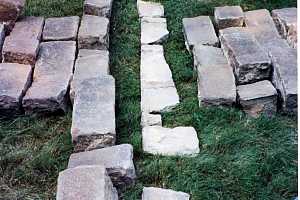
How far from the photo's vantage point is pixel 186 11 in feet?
21.9

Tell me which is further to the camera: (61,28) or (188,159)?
(61,28)

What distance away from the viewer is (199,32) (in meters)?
5.86

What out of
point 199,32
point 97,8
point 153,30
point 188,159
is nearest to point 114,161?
point 188,159

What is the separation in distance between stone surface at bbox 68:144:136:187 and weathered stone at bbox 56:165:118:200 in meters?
0.21

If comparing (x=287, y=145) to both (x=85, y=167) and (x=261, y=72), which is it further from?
(x=85, y=167)

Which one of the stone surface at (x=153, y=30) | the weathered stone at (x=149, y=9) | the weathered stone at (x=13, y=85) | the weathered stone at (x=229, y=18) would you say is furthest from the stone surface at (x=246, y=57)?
the weathered stone at (x=13, y=85)

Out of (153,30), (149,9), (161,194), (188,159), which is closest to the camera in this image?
(161,194)

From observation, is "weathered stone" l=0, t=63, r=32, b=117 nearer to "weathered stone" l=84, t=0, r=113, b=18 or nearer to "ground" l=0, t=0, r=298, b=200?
"ground" l=0, t=0, r=298, b=200

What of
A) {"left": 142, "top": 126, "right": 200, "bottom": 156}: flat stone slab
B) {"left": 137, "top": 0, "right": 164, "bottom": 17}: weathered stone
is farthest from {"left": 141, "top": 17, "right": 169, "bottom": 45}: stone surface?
{"left": 142, "top": 126, "right": 200, "bottom": 156}: flat stone slab

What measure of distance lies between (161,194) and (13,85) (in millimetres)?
1877

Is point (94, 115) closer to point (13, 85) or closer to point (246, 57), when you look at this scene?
point (13, 85)

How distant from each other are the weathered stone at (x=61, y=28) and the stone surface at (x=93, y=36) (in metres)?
0.09

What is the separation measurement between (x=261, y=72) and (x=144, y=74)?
42.2 inches

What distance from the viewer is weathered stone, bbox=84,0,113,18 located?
6.39 m
